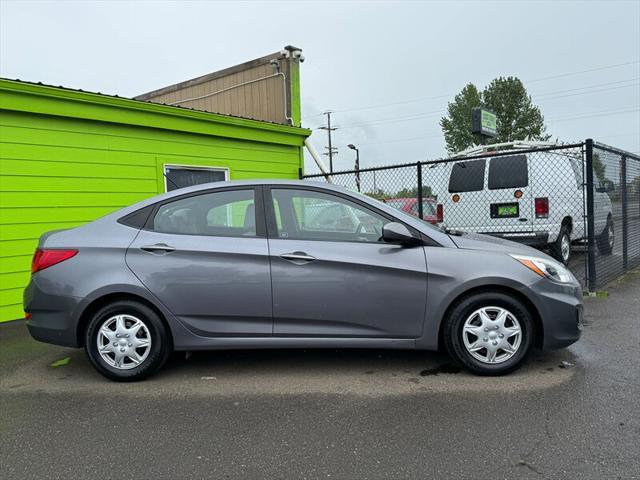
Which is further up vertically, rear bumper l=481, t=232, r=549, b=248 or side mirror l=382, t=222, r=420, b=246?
side mirror l=382, t=222, r=420, b=246

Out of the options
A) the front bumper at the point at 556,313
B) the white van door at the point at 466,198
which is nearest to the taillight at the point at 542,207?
the white van door at the point at 466,198

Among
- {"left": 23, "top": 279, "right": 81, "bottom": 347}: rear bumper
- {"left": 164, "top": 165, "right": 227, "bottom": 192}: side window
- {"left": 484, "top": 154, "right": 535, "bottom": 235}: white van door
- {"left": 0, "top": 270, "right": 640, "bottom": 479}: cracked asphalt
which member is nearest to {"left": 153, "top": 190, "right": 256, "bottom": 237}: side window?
{"left": 23, "top": 279, "right": 81, "bottom": 347}: rear bumper

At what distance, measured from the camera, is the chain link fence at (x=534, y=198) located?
295 inches

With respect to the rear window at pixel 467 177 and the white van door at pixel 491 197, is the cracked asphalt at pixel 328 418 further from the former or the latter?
the rear window at pixel 467 177

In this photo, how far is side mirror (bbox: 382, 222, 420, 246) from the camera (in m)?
3.85

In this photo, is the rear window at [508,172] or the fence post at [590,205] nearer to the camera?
the fence post at [590,205]

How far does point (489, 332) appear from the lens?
3.85 m

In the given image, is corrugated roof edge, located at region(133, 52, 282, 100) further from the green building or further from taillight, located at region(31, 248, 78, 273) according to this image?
taillight, located at region(31, 248, 78, 273)

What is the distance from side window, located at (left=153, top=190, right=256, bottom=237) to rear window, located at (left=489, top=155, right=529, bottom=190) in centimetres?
553

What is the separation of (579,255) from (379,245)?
795cm

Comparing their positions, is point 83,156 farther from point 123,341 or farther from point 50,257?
point 123,341

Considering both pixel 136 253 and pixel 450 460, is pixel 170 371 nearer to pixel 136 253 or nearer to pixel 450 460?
pixel 136 253

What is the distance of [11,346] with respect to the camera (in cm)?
521

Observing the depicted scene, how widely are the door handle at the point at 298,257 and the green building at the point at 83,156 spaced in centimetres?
390
